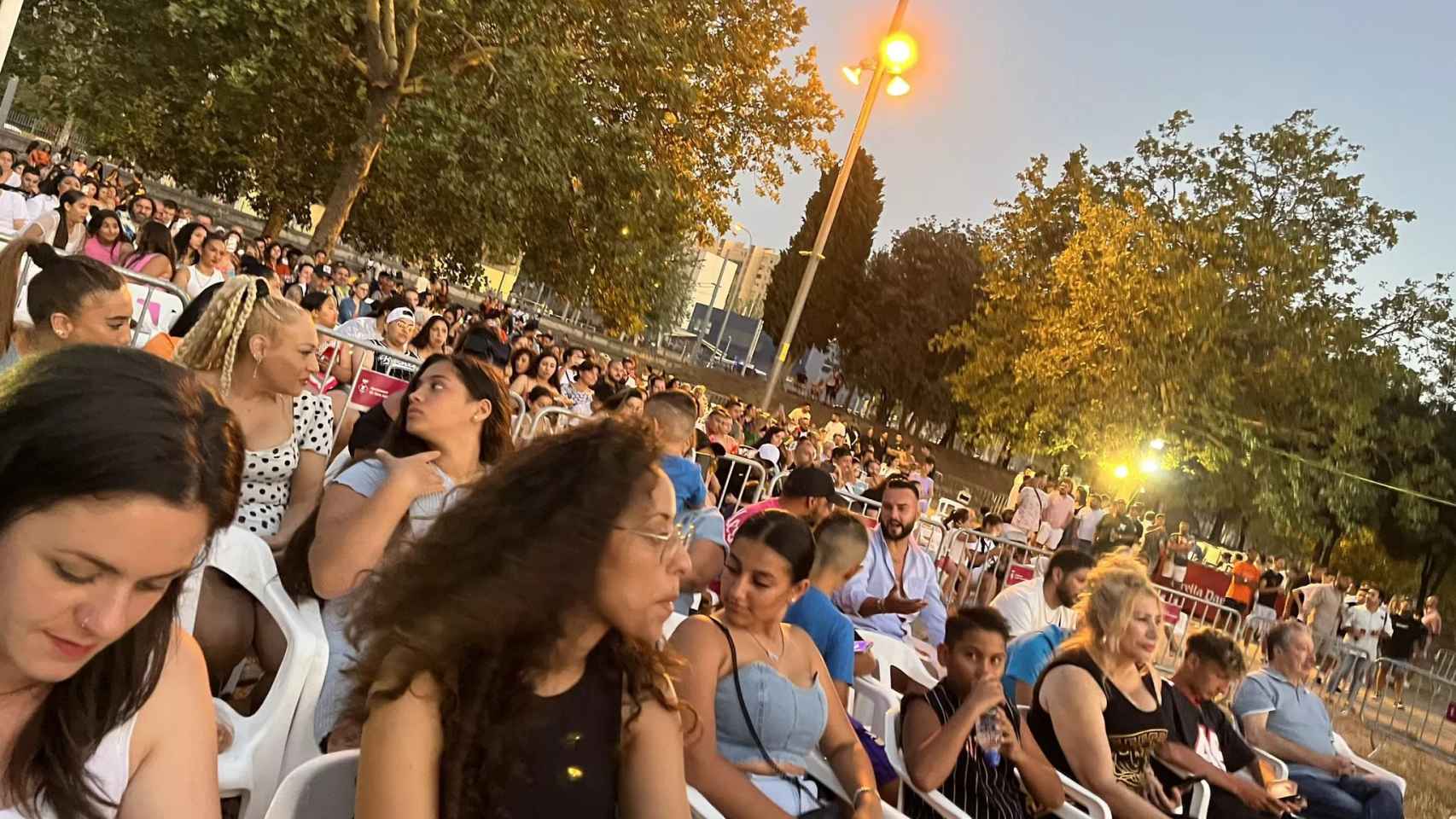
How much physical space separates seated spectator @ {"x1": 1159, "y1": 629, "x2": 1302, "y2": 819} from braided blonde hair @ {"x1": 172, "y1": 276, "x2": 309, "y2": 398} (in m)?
4.05

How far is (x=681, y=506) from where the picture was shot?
5117 mm

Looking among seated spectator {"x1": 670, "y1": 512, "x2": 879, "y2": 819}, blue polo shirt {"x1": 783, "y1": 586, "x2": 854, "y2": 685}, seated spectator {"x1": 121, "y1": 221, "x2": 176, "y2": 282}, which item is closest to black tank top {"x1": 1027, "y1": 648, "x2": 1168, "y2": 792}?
blue polo shirt {"x1": 783, "y1": 586, "x2": 854, "y2": 685}

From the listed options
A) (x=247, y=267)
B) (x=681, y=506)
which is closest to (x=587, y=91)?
(x=247, y=267)

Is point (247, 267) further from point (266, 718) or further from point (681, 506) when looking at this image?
point (266, 718)

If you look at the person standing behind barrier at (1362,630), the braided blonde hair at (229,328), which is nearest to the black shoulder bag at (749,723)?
the braided blonde hair at (229,328)

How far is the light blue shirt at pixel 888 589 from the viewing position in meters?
5.93

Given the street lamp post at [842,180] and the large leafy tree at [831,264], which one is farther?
the large leafy tree at [831,264]

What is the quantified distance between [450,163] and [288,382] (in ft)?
46.4

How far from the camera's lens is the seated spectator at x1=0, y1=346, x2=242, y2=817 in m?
1.27

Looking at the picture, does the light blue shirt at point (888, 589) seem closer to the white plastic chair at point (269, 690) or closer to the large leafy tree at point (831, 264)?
the white plastic chair at point (269, 690)

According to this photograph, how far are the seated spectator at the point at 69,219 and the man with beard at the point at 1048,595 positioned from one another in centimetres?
837

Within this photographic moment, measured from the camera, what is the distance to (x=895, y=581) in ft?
20.5

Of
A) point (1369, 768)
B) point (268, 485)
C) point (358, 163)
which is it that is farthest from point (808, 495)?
point (358, 163)

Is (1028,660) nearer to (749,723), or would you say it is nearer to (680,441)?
(680,441)
